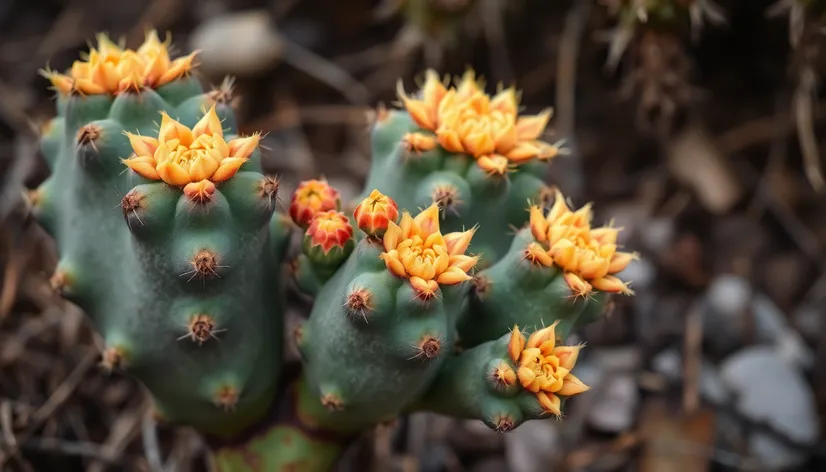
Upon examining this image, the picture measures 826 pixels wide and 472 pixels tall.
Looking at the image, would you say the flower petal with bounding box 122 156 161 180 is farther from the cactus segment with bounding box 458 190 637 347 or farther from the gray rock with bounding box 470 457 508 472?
the gray rock with bounding box 470 457 508 472

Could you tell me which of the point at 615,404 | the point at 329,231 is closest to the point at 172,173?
the point at 329,231

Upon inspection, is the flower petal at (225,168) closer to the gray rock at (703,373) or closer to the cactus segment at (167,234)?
the cactus segment at (167,234)

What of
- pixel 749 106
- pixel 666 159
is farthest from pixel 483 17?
pixel 749 106

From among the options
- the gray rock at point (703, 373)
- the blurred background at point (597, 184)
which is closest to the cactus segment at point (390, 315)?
the blurred background at point (597, 184)

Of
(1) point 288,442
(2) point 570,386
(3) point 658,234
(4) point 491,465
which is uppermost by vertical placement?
(2) point 570,386

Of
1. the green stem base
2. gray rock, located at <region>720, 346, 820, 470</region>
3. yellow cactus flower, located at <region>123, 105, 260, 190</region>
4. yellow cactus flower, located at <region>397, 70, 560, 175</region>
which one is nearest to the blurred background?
gray rock, located at <region>720, 346, 820, 470</region>

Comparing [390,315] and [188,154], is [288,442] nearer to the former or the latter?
[390,315]

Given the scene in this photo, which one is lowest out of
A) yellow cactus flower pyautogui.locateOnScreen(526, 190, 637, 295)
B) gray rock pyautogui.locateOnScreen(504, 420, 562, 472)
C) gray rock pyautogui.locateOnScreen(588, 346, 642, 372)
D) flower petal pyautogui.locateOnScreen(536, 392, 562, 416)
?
gray rock pyautogui.locateOnScreen(504, 420, 562, 472)
